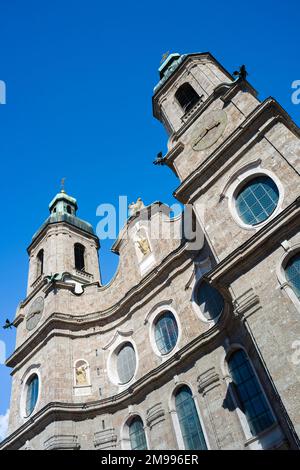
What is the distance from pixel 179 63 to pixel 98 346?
46.1 feet

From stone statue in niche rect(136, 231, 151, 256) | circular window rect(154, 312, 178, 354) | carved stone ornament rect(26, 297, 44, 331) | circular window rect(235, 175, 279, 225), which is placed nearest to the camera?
circular window rect(235, 175, 279, 225)

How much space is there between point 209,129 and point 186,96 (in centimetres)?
538

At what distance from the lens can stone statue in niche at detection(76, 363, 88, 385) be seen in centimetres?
1723

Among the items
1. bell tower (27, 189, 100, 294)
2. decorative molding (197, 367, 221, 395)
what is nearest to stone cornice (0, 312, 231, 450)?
decorative molding (197, 367, 221, 395)

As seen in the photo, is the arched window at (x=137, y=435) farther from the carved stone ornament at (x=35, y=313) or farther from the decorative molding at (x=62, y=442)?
the carved stone ornament at (x=35, y=313)

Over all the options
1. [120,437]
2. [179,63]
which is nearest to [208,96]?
[179,63]

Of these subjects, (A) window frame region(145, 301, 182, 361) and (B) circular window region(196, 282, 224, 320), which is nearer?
(B) circular window region(196, 282, 224, 320)

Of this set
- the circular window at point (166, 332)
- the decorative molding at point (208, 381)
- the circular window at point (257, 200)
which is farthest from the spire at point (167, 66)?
the decorative molding at point (208, 381)

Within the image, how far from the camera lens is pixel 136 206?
21.5 m

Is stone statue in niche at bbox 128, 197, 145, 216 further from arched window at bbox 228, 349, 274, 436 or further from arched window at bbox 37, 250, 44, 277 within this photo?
arched window at bbox 228, 349, 274, 436

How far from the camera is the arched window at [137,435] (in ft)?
48.1

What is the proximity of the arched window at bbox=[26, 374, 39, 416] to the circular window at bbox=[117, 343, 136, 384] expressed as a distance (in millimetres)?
3896
